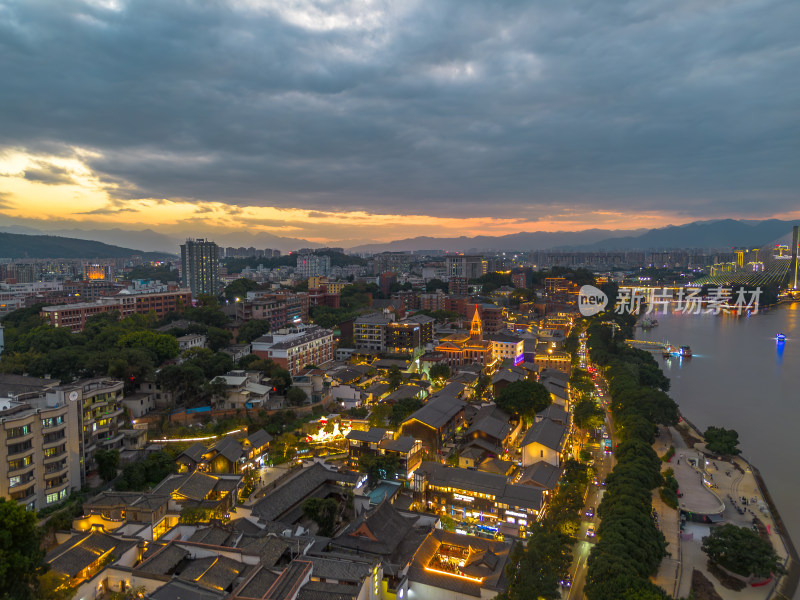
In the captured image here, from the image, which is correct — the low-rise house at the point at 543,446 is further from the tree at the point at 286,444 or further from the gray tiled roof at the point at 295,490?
the tree at the point at 286,444

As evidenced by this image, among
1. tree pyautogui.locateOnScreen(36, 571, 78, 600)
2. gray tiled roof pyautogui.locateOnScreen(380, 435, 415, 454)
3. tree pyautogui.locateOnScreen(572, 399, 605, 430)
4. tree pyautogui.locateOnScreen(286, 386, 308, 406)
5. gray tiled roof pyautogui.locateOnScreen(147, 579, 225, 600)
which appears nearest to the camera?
tree pyautogui.locateOnScreen(36, 571, 78, 600)

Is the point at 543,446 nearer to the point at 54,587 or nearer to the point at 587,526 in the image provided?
the point at 587,526

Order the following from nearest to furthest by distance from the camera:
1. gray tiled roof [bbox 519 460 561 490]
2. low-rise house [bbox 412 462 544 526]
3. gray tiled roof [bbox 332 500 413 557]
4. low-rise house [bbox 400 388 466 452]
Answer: gray tiled roof [bbox 332 500 413 557] → low-rise house [bbox 412 462 544 526] → gray tiled roof [bbox 519 460 561 490] → low-rise house [bbox 400 388 466 452]

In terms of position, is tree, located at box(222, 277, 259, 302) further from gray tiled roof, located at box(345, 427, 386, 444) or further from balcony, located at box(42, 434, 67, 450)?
balcony, located at box(42, 434, 67, 450)

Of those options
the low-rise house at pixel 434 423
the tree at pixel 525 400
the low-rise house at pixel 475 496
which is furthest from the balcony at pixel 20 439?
the tree at pixel 525 400

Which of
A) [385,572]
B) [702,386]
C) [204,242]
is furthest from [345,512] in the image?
[204,242]

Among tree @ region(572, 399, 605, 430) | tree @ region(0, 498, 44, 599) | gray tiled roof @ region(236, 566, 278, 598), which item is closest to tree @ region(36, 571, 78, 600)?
tree @ region(0, 498, 44, 599)

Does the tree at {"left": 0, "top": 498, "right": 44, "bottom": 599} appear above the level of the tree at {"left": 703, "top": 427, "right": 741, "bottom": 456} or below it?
above
